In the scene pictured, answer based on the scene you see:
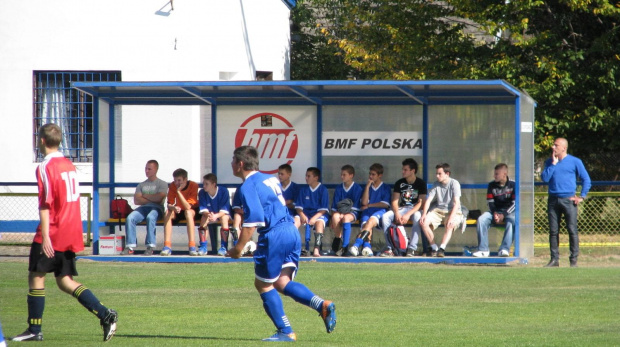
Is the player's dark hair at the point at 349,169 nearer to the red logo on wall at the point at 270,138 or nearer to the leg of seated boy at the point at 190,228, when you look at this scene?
the red logo on wall at the point at 270,138

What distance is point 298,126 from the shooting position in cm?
1598

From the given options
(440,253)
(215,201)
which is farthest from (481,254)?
(215,201)

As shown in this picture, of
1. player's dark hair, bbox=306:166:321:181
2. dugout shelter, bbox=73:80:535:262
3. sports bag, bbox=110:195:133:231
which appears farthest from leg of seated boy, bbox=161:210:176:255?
player's dark hair, bbox=306:166:321:181

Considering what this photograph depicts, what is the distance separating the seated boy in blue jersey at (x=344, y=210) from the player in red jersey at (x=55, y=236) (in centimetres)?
781

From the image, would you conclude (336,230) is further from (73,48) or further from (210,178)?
(73,48)

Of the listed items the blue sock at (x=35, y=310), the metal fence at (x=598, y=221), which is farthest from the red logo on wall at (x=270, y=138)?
the blue sock at (x=35, y=310)

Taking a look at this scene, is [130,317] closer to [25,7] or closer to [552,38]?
[25,7]

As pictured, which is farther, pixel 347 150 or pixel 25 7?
pixel 25 7

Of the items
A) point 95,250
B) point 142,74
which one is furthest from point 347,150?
point 142,74

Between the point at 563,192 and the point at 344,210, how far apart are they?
3.37 m

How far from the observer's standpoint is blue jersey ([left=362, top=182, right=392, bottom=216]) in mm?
14914

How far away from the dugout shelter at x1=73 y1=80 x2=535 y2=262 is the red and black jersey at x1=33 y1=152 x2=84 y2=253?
25.0 ft

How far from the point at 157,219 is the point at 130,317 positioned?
6.32 meters

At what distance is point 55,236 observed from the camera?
7160 millimetres
